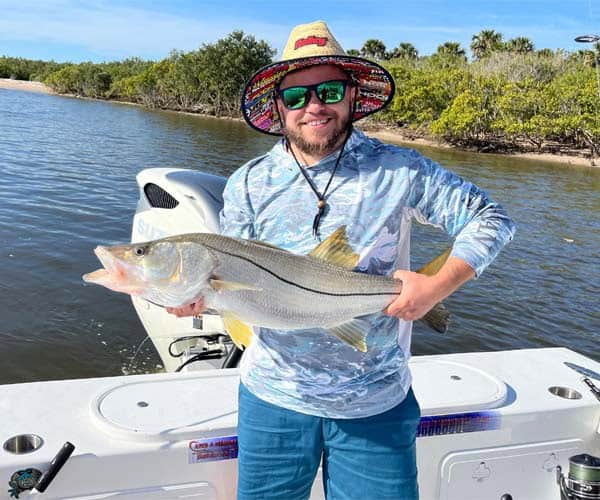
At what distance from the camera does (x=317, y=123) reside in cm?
228

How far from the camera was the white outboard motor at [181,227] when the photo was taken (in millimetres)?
4465

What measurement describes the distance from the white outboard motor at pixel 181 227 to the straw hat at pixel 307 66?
2.03 meters

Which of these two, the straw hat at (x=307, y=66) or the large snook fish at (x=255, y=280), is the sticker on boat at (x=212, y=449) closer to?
the large snook fish at (x=255, y=280)

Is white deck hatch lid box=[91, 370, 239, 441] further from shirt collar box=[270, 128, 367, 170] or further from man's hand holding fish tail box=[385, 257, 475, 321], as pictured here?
shirt collar box=[270, 128, 367, 170]

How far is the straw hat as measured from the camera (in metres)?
2.35

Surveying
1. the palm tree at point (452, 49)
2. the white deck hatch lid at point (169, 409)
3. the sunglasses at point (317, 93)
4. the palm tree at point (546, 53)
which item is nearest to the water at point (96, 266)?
the white deck hatch lid at point (169, 409)

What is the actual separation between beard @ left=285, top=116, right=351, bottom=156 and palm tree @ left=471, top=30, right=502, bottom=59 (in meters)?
86.4

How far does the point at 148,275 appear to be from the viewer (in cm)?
205

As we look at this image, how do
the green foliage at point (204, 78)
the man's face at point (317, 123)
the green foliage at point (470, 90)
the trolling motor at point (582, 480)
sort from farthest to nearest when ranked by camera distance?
the green foliage at point (204, 78), the green foliage at point (470, 90), the trolling motor at point (582, 480), the man's face at point (317, 123)

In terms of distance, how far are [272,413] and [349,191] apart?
91 cm

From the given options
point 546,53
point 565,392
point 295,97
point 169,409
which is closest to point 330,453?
point 169,409

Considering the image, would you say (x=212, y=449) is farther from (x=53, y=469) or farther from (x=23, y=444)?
(x=23, y=444)

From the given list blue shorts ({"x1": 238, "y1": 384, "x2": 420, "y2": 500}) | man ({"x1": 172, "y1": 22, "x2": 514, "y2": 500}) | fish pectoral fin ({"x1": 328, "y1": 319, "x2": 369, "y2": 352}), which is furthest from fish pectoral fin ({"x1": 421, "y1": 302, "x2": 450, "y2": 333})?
blue shorts ({"x1": 238, "y1": 384, "x2": 420, "y2": 500})

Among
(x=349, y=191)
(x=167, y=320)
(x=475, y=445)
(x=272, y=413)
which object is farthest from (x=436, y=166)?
(x=167, y=320)
